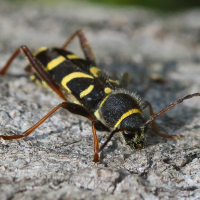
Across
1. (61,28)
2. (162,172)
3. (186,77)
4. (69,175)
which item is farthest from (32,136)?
(61,28)

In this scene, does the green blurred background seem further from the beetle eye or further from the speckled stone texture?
the beetle eye

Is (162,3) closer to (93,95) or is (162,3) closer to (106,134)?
(93,95)

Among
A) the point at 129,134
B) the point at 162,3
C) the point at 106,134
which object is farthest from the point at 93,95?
the point at 162,3

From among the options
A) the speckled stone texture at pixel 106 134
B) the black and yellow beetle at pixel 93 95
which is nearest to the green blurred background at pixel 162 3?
the speckled stone texture at pixel 106 134

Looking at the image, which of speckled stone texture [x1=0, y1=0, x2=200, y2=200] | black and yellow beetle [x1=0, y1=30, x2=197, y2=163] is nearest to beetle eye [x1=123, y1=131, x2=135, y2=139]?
black and yellow beetle [x1=0, y1=30, x2=197, y2=163]

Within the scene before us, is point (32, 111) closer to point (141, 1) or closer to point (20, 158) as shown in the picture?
point (20, 158)

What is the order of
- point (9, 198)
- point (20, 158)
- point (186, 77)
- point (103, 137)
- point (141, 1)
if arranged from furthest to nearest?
point (141, 1) → point (186, 77) → point (103, 137) → point (20, 158) → point (9, 198)
